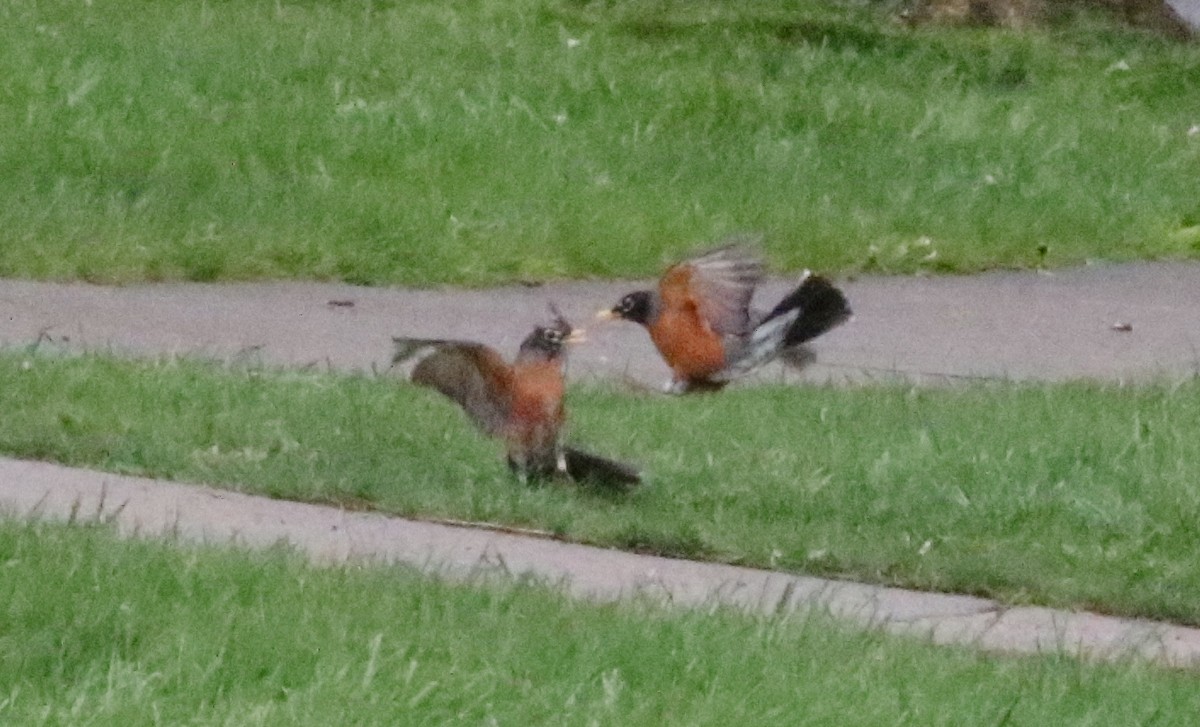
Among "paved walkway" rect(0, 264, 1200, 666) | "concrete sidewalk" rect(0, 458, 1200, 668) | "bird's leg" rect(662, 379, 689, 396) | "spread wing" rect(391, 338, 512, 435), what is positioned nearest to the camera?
"concrete sidewalk" rect(0, 458, 1200, 668)

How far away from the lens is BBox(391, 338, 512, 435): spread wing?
5773mm

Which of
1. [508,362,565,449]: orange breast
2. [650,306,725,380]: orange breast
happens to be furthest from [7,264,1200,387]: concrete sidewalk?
[508,362,565,449]: orange breast

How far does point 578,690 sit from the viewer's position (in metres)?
4.41

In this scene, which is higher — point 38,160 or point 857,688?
point 857,688

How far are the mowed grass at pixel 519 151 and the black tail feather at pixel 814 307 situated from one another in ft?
8.35

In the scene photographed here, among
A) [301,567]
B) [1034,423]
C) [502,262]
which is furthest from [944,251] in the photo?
[301,567]

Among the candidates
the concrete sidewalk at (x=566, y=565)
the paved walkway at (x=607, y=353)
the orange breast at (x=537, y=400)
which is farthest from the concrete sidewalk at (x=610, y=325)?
the concrete sidewalk at (x=566, y=565)

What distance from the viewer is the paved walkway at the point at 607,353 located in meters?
5.27

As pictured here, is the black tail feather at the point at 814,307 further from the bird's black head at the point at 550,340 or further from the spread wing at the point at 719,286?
the bird's black head at the point at 550,340

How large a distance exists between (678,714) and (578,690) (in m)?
0.18

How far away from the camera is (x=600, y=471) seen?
5.92 metres

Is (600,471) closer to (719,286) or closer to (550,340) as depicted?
(550,340)

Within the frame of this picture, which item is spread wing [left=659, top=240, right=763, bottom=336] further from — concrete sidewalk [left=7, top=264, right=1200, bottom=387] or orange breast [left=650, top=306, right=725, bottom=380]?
concrete sidewalk [left=7, top=264, right=1200, bottom=387]

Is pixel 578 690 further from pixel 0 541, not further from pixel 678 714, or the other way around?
pixel 0 541
